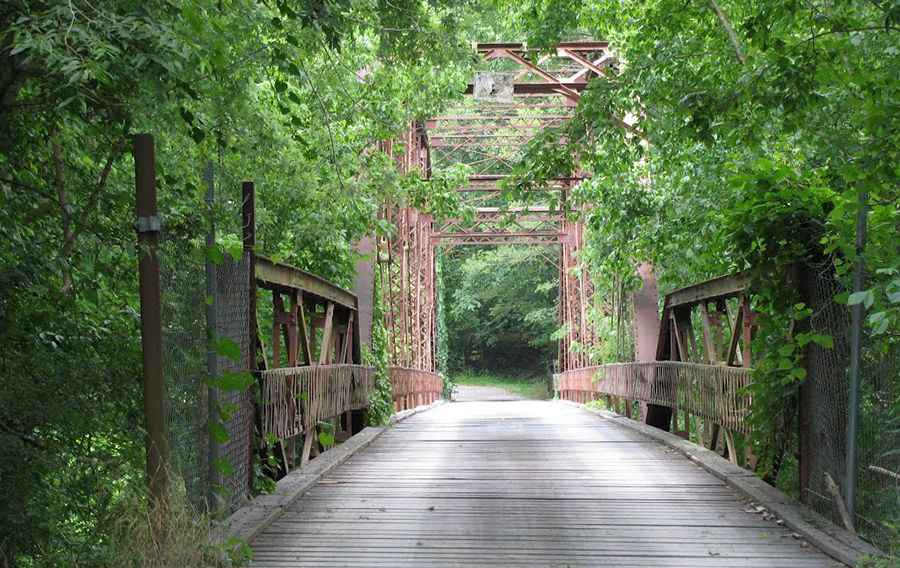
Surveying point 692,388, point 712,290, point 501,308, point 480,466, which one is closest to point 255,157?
point 480,466

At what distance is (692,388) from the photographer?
9.27 meters

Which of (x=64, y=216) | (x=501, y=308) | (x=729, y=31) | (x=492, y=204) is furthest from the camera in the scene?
(x=501, y=308)

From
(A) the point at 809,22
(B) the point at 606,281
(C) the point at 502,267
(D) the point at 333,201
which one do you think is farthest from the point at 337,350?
(C) the point at 502,267

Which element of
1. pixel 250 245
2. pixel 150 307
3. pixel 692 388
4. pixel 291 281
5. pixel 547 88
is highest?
pixel 547 88

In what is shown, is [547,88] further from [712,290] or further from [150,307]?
[150,307]

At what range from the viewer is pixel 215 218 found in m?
5.36

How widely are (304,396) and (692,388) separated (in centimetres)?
377

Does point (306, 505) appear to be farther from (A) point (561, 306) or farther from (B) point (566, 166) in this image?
(A) point (561, 306)

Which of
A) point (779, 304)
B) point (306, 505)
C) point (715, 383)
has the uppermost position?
point (779, 304)

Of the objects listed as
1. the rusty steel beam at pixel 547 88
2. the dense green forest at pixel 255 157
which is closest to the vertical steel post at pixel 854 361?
the dense green forest at pixel 255 157

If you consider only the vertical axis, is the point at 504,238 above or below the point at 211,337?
above

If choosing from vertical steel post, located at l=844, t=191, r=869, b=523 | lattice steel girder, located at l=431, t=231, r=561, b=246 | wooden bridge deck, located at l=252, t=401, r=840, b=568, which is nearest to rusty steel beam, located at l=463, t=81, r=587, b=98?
wooden bridge deck, located at l=252, t=401, r=840, b=568

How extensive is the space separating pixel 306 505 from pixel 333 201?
396 centimetres

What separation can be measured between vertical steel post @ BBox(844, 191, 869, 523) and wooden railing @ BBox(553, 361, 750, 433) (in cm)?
141
